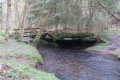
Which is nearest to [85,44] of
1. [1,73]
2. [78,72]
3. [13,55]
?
[78,72]

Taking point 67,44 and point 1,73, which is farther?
point 67,44

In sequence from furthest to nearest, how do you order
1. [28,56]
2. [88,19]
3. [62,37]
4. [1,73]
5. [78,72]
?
[88,19] → [62,37] → [28,56] → [78,72] → [1,73]

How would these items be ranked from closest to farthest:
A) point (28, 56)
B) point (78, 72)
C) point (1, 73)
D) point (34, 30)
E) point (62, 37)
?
point (1, 73) → point (78, 72) → point (28, 56) → point (62, 37) → point (34, 30)

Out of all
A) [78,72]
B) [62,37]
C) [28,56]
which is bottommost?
[78,72]

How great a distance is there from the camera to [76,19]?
2112 cm

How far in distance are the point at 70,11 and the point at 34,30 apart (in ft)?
25.5

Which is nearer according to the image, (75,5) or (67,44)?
(75,5)

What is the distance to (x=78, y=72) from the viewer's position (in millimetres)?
8602

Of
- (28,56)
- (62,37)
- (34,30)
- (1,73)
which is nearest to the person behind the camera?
(1,73)

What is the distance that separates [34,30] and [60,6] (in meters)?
6.75

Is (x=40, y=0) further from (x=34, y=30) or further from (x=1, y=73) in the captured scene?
(x=1, y=73)

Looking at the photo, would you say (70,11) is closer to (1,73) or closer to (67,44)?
(67,44)

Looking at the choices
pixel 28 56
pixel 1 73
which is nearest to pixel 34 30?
pixel 28 56

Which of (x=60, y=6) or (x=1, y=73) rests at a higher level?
(x=60, y=6)
